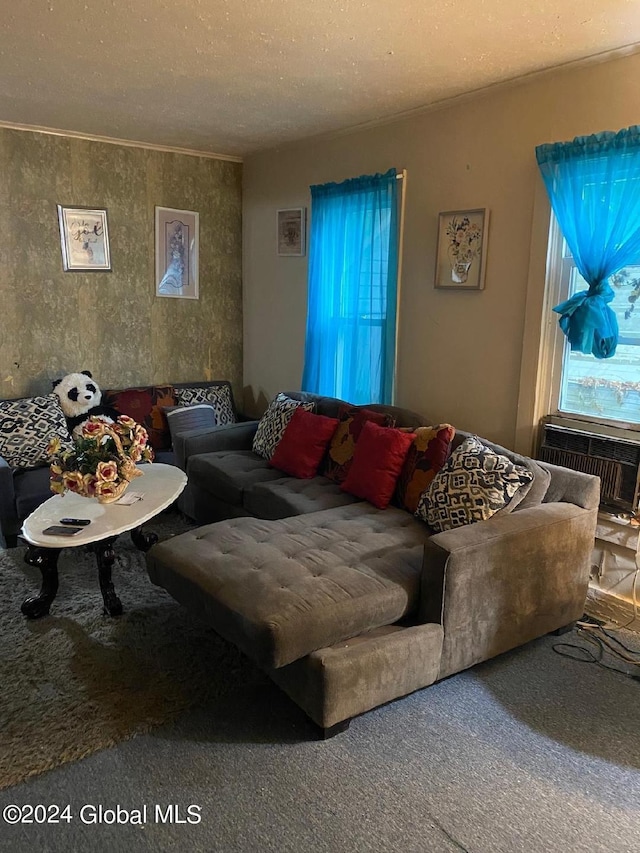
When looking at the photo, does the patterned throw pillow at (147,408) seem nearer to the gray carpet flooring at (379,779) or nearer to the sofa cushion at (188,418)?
the sofa cushion at (188,418)

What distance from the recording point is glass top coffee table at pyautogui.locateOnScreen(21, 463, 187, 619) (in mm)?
2707

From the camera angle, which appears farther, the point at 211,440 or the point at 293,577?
the point at 211,440

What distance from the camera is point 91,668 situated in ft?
8.25

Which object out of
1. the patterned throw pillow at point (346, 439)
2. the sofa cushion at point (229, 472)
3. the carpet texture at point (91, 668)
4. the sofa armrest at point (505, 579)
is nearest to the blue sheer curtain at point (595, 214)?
the sofa armrest at point (505, 579)

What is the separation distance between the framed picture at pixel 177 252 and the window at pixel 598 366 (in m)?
2.82

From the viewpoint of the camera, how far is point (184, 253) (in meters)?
4.89

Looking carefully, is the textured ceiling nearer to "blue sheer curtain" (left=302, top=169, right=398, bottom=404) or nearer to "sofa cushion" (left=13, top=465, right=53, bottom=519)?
"blue sheer curtain" (left=302, top=169, right=398, bottom=404)

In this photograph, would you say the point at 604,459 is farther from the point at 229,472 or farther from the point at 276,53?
the point at 276,53

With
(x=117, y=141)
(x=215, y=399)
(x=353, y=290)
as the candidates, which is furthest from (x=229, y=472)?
(x=117, y=141)

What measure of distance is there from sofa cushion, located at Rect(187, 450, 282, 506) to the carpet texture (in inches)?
27.1

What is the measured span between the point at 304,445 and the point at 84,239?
2192 millimetres

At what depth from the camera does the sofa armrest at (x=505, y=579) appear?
2350 mm

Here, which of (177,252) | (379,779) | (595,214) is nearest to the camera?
(379,779)

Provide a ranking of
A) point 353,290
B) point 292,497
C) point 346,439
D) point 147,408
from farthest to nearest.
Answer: point 147,408 → point 353,290 → point 346,439 → point 292,497
